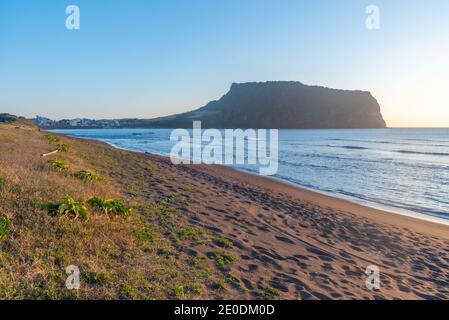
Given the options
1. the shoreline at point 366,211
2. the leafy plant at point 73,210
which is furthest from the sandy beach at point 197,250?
the shoreline at point 366,211

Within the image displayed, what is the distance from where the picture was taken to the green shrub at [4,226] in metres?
5.37

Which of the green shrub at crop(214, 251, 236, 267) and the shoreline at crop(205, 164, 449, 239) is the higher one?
the green shrub at crop(214, 251, 236, 267)

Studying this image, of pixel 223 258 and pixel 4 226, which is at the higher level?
pixel 4 226

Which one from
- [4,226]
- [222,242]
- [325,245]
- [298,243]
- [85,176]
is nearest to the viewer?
[4,226]

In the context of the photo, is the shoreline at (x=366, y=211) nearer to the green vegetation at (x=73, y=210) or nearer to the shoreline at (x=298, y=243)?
the shoreline at (x=298, y=243)

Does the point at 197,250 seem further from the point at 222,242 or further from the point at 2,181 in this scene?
the point at 2,181

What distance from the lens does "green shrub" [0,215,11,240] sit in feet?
17.6

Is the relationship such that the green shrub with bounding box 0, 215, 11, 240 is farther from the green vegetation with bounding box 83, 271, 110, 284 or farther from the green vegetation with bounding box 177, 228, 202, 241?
the green vegetation with bounding box 177, 228, 202, 241

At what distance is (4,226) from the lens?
5.57 metres

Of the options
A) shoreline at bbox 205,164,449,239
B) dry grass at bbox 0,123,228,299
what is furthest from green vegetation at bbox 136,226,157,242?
shoreline at bbox 205,164,449,239

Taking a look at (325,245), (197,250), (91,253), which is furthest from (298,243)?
(91,253)

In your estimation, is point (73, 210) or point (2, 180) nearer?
point (73, 210)
